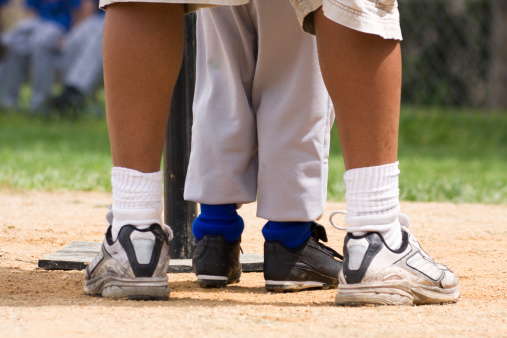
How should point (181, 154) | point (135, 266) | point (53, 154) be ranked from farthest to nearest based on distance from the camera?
point (53, 154), point (181, 154), point (135, 266)

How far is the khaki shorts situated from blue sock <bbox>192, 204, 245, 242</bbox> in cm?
58

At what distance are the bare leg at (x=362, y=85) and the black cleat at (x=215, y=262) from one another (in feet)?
1.57

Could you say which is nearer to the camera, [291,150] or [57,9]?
[291,150]

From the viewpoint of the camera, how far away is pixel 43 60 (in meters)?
8.77

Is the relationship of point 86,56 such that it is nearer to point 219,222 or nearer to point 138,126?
point 219,222

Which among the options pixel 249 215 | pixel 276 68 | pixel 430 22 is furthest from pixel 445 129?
pixel 276 68

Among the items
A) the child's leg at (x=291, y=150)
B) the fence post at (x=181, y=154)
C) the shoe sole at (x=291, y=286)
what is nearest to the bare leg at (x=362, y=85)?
the child's leg at (x=291, y=150)

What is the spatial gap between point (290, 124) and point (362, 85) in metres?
0.35

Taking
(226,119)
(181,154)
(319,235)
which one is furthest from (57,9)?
(319,235)

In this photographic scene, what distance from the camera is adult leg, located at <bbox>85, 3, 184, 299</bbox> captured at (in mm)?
1759

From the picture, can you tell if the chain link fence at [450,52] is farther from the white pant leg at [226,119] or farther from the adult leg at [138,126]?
the adult leg at [138,126]

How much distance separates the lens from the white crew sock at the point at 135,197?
1781 mm

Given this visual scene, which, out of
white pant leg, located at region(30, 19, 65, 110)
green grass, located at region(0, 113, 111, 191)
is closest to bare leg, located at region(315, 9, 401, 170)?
green grass, located at region(0, 113, 111, 191)

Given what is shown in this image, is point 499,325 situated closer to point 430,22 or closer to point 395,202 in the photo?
point 395,202
